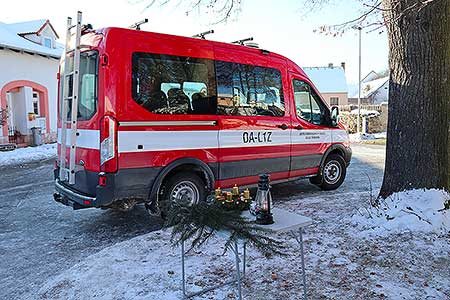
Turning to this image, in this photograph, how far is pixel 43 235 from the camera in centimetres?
516

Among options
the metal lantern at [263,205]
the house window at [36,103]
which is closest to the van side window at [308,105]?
the metal lantern at [263,205]

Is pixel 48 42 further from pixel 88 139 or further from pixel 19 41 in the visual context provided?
pixel 88 139

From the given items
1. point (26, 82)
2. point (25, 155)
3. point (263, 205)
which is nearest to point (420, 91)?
point (263, 205)

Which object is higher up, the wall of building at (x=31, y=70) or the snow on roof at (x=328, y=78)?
the snow on roof at (x=328, y=78)

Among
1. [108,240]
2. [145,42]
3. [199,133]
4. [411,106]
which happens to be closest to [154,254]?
[108,240]

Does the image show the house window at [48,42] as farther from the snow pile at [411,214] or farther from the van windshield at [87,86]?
the snow pile at [411,214]

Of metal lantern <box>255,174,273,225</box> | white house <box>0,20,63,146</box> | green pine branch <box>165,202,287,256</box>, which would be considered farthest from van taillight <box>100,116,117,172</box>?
white house <box>0,20,63,146</box>

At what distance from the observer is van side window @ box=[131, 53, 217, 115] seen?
4926 mm

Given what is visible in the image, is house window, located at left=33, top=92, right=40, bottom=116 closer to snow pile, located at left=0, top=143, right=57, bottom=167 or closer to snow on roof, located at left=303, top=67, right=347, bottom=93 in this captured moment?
snow pile, located at left=0, top=143, right=57, bottom=167

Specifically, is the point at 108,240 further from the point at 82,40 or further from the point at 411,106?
the point at 411,106

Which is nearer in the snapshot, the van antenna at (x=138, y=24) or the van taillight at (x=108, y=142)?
the van taillight at (x=108, y=142)

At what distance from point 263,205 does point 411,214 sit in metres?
2.52

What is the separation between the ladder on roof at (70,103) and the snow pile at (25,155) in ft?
26.3

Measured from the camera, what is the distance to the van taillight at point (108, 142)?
4672 mm
